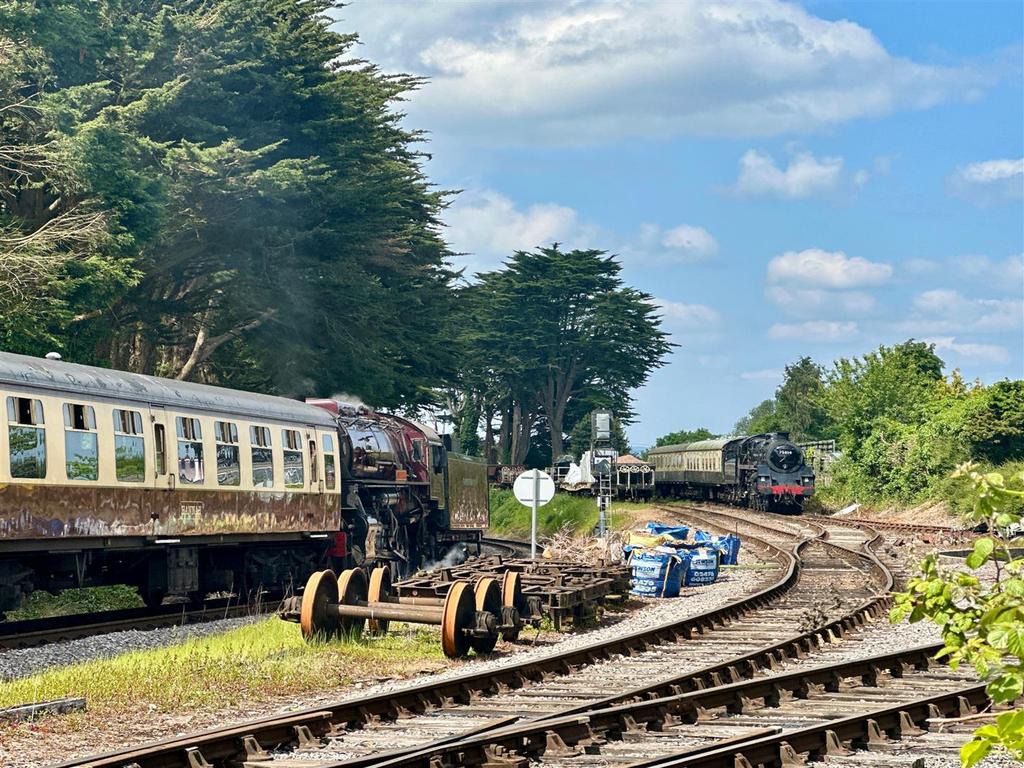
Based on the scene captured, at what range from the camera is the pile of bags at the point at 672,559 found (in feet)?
70.9

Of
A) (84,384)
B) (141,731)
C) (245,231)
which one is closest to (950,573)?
(141,731)

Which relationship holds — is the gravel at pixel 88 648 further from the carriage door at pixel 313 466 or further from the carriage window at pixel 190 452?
the carriage door at pixel 313 466

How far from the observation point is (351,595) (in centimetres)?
1512

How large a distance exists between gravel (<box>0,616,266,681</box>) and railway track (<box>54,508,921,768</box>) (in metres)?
3.83

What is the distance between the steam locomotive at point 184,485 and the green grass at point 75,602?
66.9 inches

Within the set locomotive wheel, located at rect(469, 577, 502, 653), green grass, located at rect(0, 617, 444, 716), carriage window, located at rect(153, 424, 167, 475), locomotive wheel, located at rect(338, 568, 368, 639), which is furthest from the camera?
carriage window, located at rect(153, 424, 167, 475)

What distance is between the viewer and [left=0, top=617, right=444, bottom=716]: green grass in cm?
1088

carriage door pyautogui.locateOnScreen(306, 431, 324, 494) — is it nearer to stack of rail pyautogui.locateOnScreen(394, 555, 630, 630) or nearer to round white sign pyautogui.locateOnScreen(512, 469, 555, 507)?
round white sign pyautogui.locateOnScreen(512, 469, 555, 507)

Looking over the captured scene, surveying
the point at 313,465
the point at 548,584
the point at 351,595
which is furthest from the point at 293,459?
the point at 351,595

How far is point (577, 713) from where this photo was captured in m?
9.80

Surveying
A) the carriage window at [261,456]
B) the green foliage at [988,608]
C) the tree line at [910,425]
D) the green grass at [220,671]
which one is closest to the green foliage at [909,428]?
the tree line at [910,425]

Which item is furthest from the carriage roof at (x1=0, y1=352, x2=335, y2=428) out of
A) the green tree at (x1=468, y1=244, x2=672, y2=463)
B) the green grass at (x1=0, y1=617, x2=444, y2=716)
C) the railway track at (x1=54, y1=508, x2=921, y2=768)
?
the green tree at (x1=468, y1=244, x2=672, y2=463)

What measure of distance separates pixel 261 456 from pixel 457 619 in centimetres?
812

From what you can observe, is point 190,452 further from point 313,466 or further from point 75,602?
point 75,602
